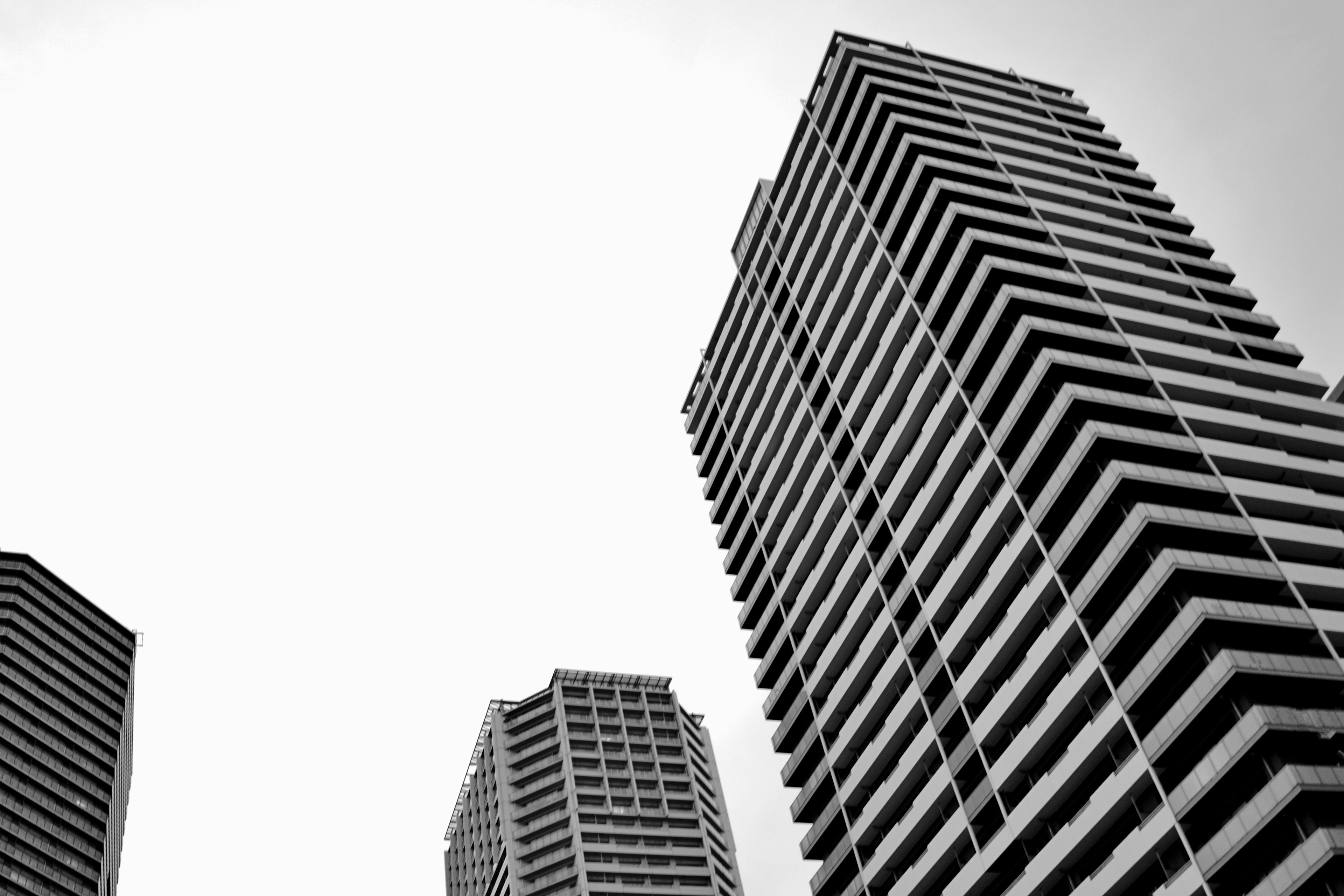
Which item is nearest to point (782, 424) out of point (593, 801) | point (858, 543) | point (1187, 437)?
point (858, 543)

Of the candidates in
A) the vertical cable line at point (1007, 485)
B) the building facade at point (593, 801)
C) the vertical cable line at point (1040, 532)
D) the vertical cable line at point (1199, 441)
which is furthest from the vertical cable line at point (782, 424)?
the building facade at point (593, 801)

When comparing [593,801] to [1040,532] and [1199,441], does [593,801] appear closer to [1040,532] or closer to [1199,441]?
[1040,532]

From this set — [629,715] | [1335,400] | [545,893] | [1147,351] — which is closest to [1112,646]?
[1147,351]

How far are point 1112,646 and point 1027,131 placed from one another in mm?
55973

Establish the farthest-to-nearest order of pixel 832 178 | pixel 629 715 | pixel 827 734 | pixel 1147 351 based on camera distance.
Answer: pixel 629 715 → pixel 832 178 → pixel 827 734 → pixel 1147 351

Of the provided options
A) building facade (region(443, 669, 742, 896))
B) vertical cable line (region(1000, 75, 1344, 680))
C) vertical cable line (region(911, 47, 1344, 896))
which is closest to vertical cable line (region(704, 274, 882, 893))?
vertical cable line (region(911, 47, 1344, 896))

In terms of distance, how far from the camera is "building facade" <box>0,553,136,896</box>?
141 meters

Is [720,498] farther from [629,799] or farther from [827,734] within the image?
[629,799]


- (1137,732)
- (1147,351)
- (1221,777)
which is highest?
(1147,351)

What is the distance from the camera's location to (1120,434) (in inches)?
2773

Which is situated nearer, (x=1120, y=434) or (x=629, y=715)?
(x=1120, y=434)

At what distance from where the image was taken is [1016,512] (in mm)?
74875

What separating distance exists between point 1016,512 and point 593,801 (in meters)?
90.7

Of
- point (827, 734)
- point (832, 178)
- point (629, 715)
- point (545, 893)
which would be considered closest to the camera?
point (827, 734)
